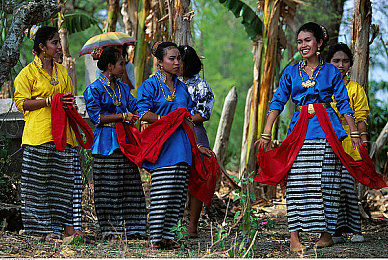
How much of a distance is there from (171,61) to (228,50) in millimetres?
20745

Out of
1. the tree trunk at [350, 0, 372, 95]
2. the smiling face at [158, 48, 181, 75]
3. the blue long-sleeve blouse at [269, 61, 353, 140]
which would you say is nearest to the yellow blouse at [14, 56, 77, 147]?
the smiling face at [158, 48, 181, 75]

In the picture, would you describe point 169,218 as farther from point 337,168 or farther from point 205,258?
point 337,168

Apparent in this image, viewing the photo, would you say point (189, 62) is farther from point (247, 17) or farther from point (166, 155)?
point (247, 17)

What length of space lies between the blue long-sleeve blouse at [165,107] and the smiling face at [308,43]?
1178 millimetres

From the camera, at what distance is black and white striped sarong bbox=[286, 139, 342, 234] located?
4641mm

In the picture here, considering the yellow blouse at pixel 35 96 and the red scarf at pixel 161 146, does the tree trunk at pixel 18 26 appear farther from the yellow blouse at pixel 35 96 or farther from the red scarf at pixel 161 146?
the red scarf at pixel 161 146

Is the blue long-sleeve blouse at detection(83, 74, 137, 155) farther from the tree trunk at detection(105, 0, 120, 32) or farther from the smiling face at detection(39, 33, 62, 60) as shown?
the tree trunk at detection(105, 0, 120, 32)

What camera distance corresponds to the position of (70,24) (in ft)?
33.0

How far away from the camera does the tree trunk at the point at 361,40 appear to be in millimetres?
6535

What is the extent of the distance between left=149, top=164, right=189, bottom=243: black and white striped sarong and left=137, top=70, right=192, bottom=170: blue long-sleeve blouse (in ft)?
0.24

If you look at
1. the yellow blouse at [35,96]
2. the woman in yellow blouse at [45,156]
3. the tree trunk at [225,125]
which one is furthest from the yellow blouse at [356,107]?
the yellow blouse at [35,96]

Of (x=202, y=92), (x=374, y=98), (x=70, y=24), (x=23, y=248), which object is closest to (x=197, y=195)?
(x=202, y=92)

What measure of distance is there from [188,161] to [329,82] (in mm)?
1493

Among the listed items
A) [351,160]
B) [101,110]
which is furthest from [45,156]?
[351,160]
